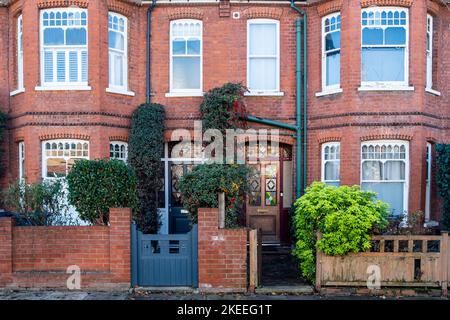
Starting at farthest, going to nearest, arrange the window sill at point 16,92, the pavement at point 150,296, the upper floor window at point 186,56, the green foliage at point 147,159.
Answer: the upper floor window at point 186,56, the window sill at point 16,92, the green foliage at point 147,159, the pavement at point 150,296

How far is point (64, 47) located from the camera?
37.9 feet

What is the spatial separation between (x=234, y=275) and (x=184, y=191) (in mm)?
1996

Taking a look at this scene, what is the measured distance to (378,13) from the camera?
37.5 feet

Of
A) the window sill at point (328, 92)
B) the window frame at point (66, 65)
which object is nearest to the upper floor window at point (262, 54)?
the window sill at point (328, 92)

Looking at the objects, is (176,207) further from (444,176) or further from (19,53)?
(444,176)

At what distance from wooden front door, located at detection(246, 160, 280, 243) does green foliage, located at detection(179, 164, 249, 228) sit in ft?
12.0

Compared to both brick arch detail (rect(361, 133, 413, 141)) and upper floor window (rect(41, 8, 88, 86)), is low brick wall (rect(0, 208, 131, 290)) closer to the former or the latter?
upper floor window (rect(41, 8, 88, 86))

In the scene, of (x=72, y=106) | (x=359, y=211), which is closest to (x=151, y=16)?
(x=72, y=106)

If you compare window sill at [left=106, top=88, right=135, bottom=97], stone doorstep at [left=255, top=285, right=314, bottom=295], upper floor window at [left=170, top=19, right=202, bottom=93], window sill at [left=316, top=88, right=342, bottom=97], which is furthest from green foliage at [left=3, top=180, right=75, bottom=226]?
window sill at [left=316, top=88, right=342, bottom=97]

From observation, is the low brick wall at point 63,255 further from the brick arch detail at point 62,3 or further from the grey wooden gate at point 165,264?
the brick arch detail at point 62,3

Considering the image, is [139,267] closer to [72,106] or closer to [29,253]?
[29,253]

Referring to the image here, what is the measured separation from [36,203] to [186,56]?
602cm

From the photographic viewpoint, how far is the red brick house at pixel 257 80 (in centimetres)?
1138

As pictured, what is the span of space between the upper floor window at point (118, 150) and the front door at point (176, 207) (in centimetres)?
146
